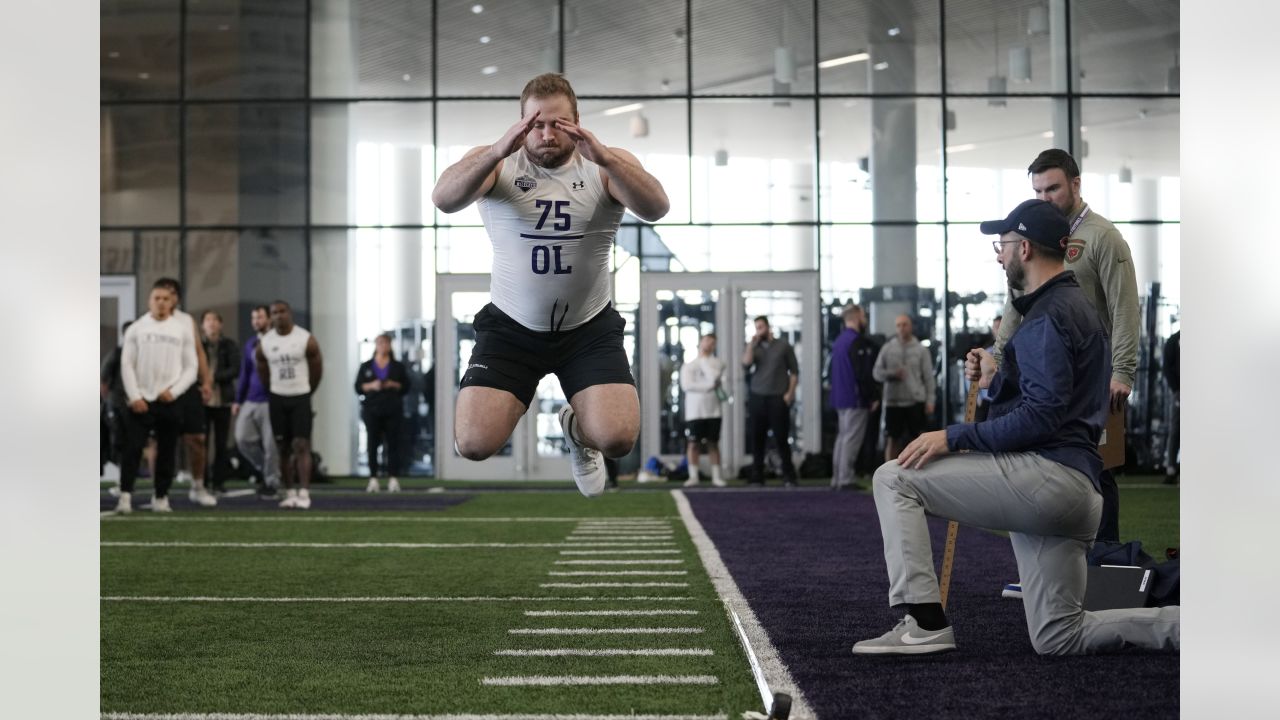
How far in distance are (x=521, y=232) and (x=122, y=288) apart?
46.6 feet

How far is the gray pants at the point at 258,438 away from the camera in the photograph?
1245cm

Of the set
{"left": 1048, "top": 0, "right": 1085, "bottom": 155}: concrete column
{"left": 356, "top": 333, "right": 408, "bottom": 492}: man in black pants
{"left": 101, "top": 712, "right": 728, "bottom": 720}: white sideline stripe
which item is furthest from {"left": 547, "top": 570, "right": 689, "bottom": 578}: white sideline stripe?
{"left": 1048, "top": 0, "right": 1085, "bottom": 155}: concrete column

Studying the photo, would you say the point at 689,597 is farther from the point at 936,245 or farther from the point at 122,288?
the point at 122,288

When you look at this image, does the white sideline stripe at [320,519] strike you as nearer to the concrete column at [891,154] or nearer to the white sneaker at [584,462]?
the white sneaker at [584,462]

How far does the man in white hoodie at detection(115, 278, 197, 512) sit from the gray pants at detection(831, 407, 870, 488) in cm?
633

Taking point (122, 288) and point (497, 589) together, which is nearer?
point (497, 589)

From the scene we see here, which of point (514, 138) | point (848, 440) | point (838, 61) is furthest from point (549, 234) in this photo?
point (838, 61)

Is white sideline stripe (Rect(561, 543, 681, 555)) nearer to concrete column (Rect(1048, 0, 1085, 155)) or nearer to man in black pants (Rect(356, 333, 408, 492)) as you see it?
man in black pants (Rect(356, 333, 408, 492))

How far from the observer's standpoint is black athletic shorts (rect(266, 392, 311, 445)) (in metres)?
11.5

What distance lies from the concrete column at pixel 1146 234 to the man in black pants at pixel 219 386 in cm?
1155

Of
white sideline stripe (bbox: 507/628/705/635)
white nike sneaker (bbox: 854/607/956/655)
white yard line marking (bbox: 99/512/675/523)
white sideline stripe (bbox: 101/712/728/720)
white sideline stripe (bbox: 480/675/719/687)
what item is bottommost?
white yard line marking (bbox: 99/512/675/523)

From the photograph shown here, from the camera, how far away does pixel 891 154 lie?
18.0 meters
